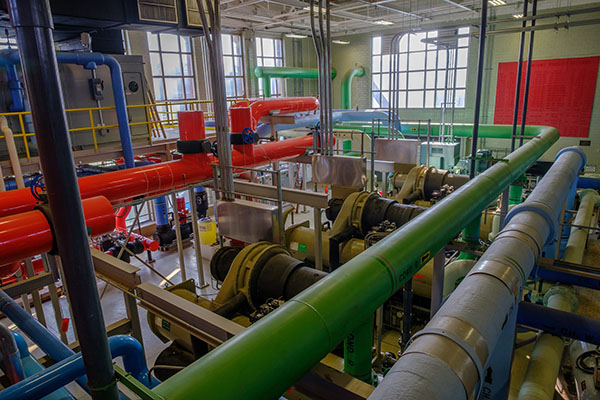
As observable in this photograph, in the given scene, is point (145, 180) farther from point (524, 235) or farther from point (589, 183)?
point (589, 183)

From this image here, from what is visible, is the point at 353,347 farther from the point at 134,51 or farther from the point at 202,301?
the point at 134,51

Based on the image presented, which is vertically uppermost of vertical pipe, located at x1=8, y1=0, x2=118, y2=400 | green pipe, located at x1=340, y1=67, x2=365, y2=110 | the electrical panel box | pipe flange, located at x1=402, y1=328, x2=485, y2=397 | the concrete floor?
green pipe, located at x1=340, y1=67, x2=365, y2=110

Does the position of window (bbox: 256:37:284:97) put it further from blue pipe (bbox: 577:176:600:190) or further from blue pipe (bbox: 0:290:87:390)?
blue pipe (bbox: 0:290:87:390)

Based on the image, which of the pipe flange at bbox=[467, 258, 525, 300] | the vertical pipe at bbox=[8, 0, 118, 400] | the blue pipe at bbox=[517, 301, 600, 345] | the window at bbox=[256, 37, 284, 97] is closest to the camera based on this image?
the vertical pipe at bbox=[8, 0, 118, 400]

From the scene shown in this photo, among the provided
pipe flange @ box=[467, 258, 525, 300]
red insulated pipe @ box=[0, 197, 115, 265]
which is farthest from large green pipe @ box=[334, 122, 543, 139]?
pipe flange @ box=[467, 258, 525, 300]

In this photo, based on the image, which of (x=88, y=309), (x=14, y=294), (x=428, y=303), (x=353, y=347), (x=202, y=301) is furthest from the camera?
(x=428, y=303)

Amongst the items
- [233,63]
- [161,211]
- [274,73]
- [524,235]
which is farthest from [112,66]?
[233,63]

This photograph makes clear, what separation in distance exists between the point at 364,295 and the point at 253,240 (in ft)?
9.19

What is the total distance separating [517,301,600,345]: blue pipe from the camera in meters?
2.26

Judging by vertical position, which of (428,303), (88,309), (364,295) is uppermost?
(88,309)

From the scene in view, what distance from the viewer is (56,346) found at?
2033 millimetres

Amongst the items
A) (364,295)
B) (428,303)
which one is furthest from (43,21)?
(428,303)

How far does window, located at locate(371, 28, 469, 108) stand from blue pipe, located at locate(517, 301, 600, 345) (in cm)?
1308

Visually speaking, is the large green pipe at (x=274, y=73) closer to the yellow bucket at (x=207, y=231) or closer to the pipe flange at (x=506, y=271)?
the yellow bucket at (x=207, y=231)
